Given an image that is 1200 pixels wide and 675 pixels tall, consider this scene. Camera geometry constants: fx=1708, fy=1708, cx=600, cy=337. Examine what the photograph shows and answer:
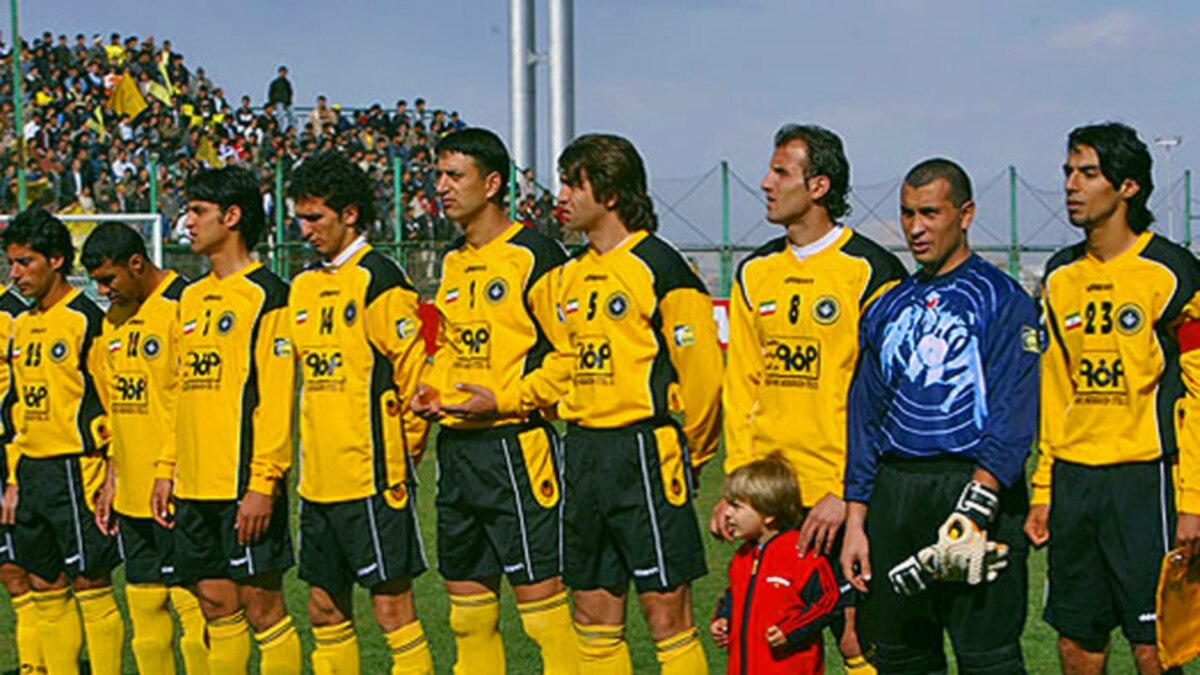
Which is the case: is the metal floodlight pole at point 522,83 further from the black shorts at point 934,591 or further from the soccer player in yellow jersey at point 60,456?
the black shorts at point 934,591

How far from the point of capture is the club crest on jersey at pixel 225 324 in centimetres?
661

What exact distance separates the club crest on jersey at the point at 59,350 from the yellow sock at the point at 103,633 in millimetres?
1047

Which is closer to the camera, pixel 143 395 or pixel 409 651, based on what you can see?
pixel 409 651

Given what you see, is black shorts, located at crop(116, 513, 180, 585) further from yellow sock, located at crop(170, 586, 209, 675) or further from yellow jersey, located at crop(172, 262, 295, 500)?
yellow jersey, located at crop(172, 262, 295, 500)

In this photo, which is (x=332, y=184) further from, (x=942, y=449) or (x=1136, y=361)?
(x=1136, y=361)

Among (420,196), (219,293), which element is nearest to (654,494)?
(219,293)

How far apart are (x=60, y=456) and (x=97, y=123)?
21.6 m

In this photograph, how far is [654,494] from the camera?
588 centimetres

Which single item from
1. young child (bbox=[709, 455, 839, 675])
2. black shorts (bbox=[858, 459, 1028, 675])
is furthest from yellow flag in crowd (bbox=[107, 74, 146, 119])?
black shorts (bbox=[858, 459, 1028, 675])

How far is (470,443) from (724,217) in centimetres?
2102

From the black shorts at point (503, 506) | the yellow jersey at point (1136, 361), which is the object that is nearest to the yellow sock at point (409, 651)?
the black shorts at point (503, 506)

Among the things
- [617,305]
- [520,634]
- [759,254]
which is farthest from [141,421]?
[759,254]

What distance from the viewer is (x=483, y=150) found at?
655 centimetres

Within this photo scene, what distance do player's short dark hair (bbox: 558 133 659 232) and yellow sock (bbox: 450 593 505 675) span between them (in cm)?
156
